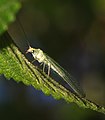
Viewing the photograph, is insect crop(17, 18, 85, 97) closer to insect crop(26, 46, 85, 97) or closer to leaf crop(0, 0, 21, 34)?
insect crop(26, 46, 85, 97)

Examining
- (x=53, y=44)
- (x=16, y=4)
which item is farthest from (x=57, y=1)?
(x=16, y=4)

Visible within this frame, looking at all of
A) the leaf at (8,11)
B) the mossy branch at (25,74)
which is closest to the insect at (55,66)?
the mossy branch at (25,74)

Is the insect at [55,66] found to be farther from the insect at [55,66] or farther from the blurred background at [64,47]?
the blurred background at [64,47]

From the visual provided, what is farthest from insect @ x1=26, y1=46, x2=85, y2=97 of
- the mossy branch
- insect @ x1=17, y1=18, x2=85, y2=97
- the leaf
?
the leaf

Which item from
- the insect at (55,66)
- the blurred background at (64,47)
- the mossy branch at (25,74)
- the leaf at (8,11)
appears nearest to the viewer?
the leaf at (8,11)

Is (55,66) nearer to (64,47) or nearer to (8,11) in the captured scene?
(8,11)
